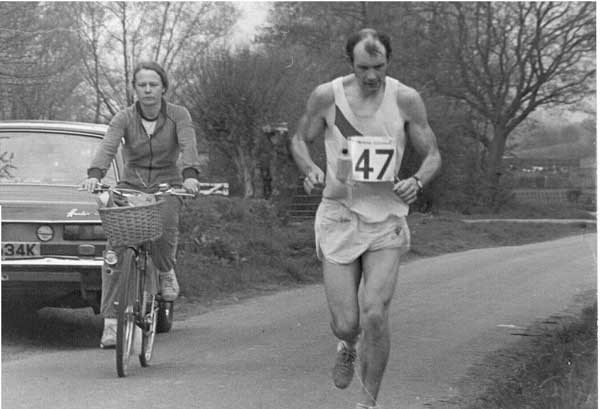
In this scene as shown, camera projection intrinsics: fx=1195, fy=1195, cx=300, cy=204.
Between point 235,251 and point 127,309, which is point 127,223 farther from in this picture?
point 235,251

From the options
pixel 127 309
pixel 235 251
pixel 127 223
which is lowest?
pixel 235 251

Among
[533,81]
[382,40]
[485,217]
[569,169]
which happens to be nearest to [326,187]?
[382,40]

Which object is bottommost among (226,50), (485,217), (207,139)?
(485,217)

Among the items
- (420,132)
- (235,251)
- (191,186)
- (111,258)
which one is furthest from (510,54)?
(420,132)

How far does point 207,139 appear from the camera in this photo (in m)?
26.5

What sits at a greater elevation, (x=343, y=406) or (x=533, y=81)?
(x=533, y=81)

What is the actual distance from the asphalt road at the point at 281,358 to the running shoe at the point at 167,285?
0.43 metres

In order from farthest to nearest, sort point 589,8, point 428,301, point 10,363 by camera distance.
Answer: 1. point 589,8
2. point 428,301
3. point 10,363

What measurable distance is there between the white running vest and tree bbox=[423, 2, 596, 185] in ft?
105

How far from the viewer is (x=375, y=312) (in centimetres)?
573

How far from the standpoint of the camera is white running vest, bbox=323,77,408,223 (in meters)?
5.80

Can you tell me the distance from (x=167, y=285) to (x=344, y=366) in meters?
A: 2.59

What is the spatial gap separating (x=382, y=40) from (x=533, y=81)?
4117 cm

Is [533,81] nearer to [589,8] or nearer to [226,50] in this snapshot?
[589,8]
